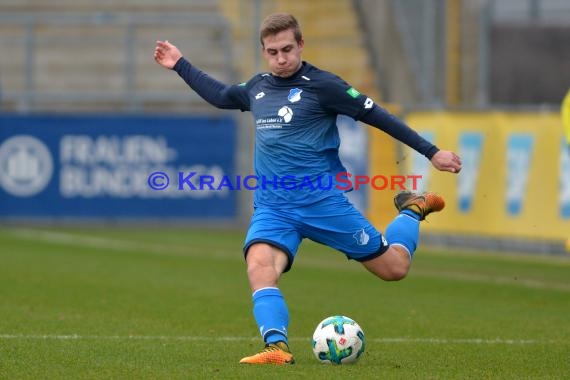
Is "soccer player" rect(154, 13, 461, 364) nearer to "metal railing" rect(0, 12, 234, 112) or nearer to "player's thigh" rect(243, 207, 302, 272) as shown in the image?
"player's thigh" rect(243, 207, 302, 272)

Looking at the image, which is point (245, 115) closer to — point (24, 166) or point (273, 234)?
point (24, 166)

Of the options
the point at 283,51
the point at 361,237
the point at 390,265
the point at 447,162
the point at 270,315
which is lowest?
the point at 270,315

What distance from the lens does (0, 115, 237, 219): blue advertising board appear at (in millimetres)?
22062

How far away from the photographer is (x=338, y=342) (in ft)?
23.9

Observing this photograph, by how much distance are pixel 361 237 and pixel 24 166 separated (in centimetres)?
1521

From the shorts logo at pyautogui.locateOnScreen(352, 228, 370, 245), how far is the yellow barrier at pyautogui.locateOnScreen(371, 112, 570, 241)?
811cm

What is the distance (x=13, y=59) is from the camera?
24.9 meters

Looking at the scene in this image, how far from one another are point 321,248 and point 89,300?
25.5 ft

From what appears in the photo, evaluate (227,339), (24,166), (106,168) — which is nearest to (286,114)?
(227,339)

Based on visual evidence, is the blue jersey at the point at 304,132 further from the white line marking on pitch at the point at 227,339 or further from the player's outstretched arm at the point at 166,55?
the white line marking on pitch at the point at 227,339

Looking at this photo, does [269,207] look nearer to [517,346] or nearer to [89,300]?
[517,346]

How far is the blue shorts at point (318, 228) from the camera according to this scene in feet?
24.5

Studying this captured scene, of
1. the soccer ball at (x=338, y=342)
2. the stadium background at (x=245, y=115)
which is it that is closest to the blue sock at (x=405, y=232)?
the soccer ball at (x=338, y=342)

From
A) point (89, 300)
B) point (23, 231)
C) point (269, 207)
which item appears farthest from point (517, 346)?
point (23, 231)
